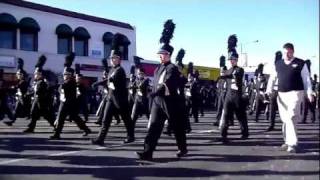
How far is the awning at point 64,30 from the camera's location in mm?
37969

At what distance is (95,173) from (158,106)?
1.74 m

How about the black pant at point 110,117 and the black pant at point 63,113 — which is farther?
the black pant at point 63,113

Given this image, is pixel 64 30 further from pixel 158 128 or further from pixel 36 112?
pixel 158 128

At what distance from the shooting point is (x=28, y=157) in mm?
8586

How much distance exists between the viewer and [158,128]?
26.7 feet

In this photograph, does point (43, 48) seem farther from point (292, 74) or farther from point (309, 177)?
point (309, 177)

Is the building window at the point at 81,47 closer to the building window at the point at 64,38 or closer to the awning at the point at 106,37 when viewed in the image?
the building window at the point at 64,38

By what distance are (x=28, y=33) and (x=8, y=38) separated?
178cm

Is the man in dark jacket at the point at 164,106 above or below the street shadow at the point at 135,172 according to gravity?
above

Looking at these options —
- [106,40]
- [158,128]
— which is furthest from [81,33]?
[158,128]

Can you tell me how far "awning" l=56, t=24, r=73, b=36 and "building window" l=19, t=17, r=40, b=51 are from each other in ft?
6.57

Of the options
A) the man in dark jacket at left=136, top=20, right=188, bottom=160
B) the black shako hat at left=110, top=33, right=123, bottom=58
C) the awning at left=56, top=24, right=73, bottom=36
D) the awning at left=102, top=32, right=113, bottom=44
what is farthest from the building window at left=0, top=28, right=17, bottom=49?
the man in dark jacket at left=136, top=20, right=188, bottom=160

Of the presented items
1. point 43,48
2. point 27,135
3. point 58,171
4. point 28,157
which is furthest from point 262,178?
point 43,48

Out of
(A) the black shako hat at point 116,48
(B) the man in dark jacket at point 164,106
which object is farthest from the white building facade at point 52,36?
(B) the man in dark jacket at point 164,106
